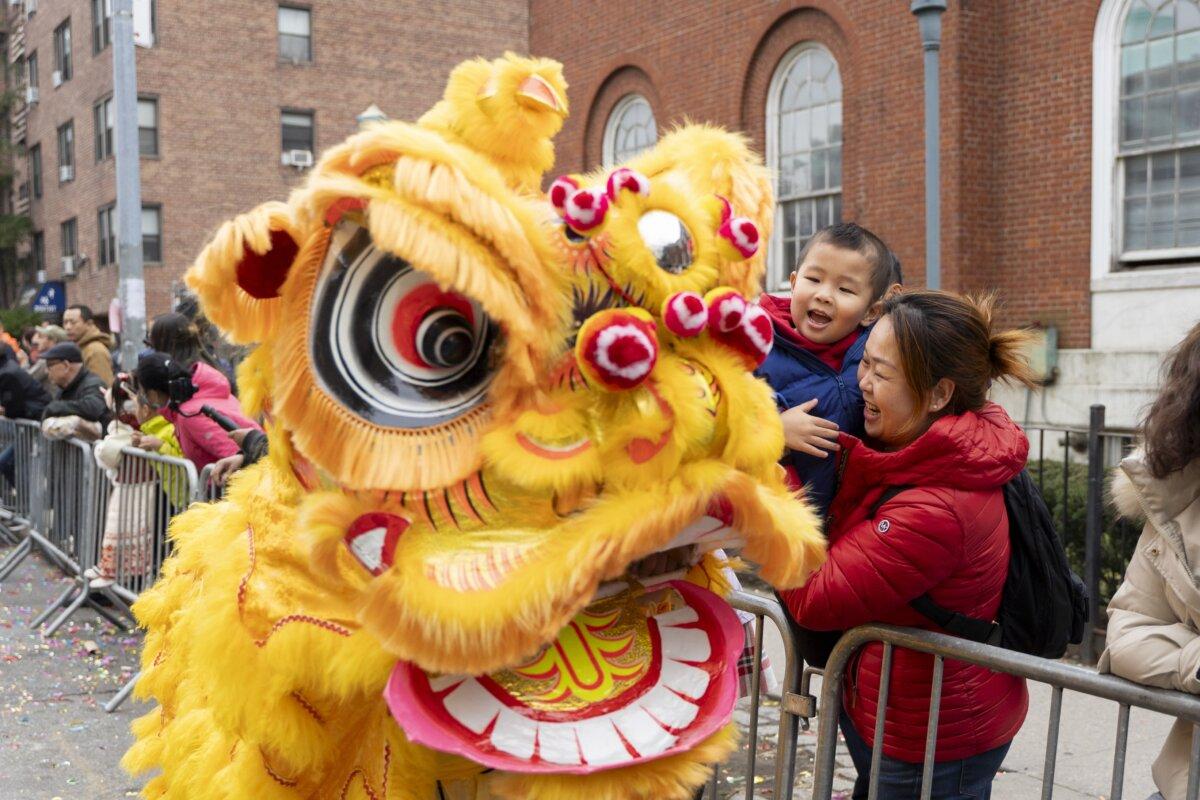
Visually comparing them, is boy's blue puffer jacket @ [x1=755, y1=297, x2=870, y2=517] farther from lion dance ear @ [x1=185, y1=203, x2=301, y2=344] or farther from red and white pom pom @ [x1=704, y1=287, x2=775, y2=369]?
lion dance ear @ [x1=185, y1=203, x2=301, y2=344]

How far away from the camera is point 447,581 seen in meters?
1.69

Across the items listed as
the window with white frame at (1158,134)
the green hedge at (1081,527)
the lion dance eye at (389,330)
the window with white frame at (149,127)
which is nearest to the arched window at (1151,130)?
the window with white frame at (1158,134)

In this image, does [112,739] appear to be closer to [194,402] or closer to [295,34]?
[194,402]

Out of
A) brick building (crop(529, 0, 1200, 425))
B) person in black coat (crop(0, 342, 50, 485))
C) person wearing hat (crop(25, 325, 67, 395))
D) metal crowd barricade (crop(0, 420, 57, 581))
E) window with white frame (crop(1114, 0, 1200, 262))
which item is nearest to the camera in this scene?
metal crowd barricade (crop(0, 420, 57, 581))

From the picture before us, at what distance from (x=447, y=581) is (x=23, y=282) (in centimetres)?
4158

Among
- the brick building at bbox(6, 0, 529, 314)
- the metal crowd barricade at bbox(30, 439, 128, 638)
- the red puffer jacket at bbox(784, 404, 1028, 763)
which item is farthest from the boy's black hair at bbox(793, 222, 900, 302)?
the brick building at bbox(6, 0, 529, 314)

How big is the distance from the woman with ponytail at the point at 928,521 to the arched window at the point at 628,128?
52.5 feet

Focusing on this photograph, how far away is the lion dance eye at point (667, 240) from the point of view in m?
1.86

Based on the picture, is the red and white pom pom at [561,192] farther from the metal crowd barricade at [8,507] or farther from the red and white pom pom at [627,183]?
the metal crowd barricade at [8,507]

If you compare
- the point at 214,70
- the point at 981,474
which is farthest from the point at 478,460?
the point at 214,70

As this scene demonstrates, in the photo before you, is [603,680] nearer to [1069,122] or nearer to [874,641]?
[874,641]

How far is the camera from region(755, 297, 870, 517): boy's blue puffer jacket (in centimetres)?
276

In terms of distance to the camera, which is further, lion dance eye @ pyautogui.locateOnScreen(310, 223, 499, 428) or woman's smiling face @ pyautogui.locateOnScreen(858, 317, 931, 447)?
woman's smiling face @ pyautogui.locateOnScreen(858, 317, 931, 447)

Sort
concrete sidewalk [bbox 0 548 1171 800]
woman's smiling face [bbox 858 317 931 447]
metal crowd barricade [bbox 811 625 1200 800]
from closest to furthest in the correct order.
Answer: metal crowd barricade [bbox 811 625 1200 800]
woman's smiling face [bbox 858 317 931 447]
concrete sidewalk [bbox 0 548 1171 800]
